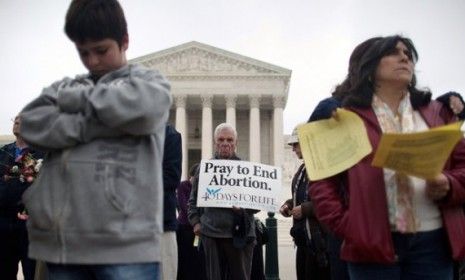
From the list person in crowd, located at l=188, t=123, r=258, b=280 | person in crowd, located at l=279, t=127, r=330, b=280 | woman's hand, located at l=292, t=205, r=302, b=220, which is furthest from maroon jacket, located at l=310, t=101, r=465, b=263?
person in crowd, located at l=188, t=123, r=258, b=280

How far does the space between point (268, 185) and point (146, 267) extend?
4.56m

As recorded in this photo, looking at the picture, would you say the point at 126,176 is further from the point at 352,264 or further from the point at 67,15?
the point at 352,264

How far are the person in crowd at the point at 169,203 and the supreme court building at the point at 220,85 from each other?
4108 cm

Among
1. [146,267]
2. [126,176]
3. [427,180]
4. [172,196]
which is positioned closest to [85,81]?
[126,176]

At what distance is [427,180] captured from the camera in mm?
2535

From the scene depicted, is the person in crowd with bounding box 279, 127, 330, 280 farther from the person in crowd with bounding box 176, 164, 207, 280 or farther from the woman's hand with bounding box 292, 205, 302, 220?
the person in crowd with bounding box 176, 164, 207, 280

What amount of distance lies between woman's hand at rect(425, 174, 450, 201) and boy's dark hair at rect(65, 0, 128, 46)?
1622 millimetres

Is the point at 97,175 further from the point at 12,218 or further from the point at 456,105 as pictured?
the point at 12,218

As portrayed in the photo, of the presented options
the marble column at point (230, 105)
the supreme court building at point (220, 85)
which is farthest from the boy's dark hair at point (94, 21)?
the marble column at point (230, 105)

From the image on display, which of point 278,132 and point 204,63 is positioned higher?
point 204,63

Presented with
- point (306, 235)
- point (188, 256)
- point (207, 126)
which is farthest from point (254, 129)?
point (306, 235)

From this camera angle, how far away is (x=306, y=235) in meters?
5.20

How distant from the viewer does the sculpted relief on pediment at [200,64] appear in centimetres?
4725

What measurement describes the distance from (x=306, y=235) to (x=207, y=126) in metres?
41.2
